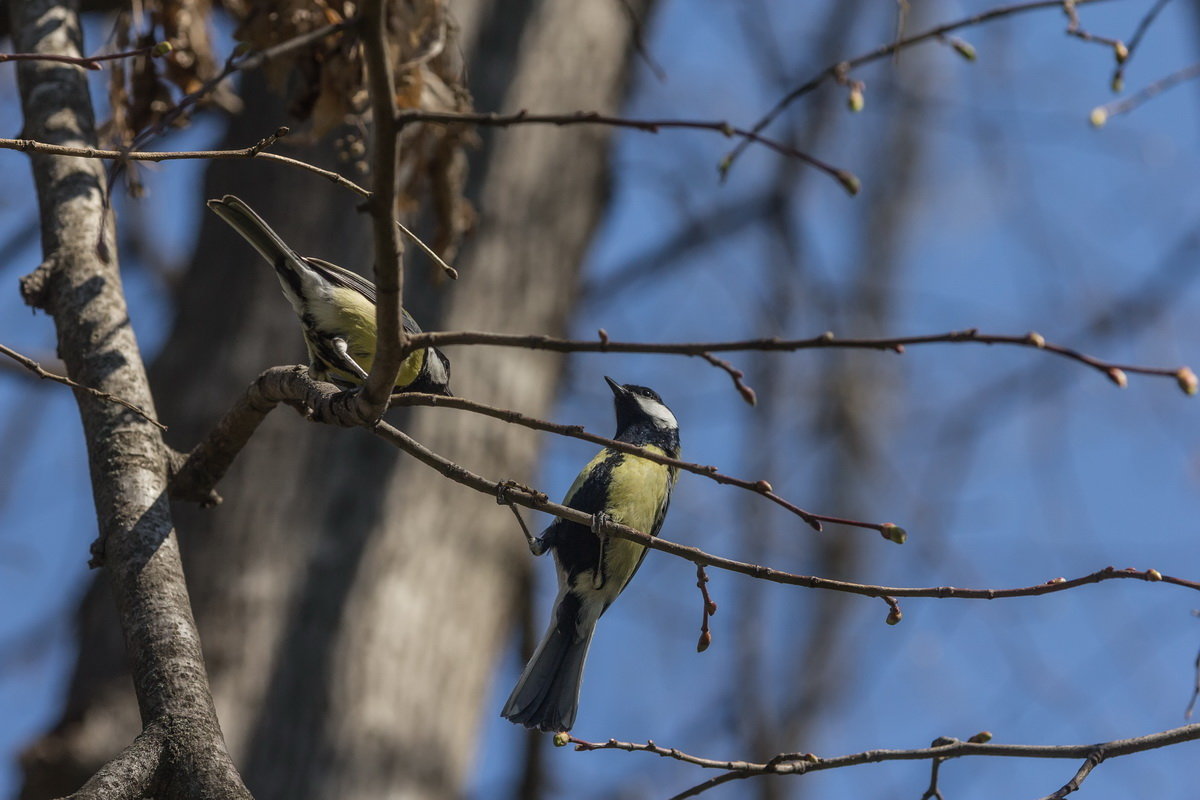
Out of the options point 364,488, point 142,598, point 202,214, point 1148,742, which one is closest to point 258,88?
point 202,214

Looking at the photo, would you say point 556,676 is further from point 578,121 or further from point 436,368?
point 578,121

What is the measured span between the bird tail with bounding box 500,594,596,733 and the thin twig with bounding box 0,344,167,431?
1.01 meters

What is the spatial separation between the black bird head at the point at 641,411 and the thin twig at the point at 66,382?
6.07 feet

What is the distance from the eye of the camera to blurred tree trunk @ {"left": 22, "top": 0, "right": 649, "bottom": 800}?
4219 millimetres

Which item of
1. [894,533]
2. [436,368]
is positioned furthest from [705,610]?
[436,368]

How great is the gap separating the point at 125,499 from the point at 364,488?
232 cm

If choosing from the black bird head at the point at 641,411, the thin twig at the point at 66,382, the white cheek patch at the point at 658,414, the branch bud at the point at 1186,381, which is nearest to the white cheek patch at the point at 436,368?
the black bird head at the point at 641,411

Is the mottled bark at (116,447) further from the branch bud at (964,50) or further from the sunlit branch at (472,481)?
the branch bud at (964,50)

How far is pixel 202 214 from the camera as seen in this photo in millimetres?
5406

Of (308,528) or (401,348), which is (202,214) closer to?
(308,528)

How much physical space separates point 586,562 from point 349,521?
1748mm

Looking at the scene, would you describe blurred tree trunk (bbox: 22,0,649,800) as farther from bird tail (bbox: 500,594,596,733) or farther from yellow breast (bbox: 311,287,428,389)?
yellow breast (bbox: 311,287,428,389)

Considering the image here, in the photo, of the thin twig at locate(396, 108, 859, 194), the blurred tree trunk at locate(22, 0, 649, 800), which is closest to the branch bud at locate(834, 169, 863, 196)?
the thin twig at locate(396, 108, 859, 194)

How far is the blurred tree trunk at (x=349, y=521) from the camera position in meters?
4.22
